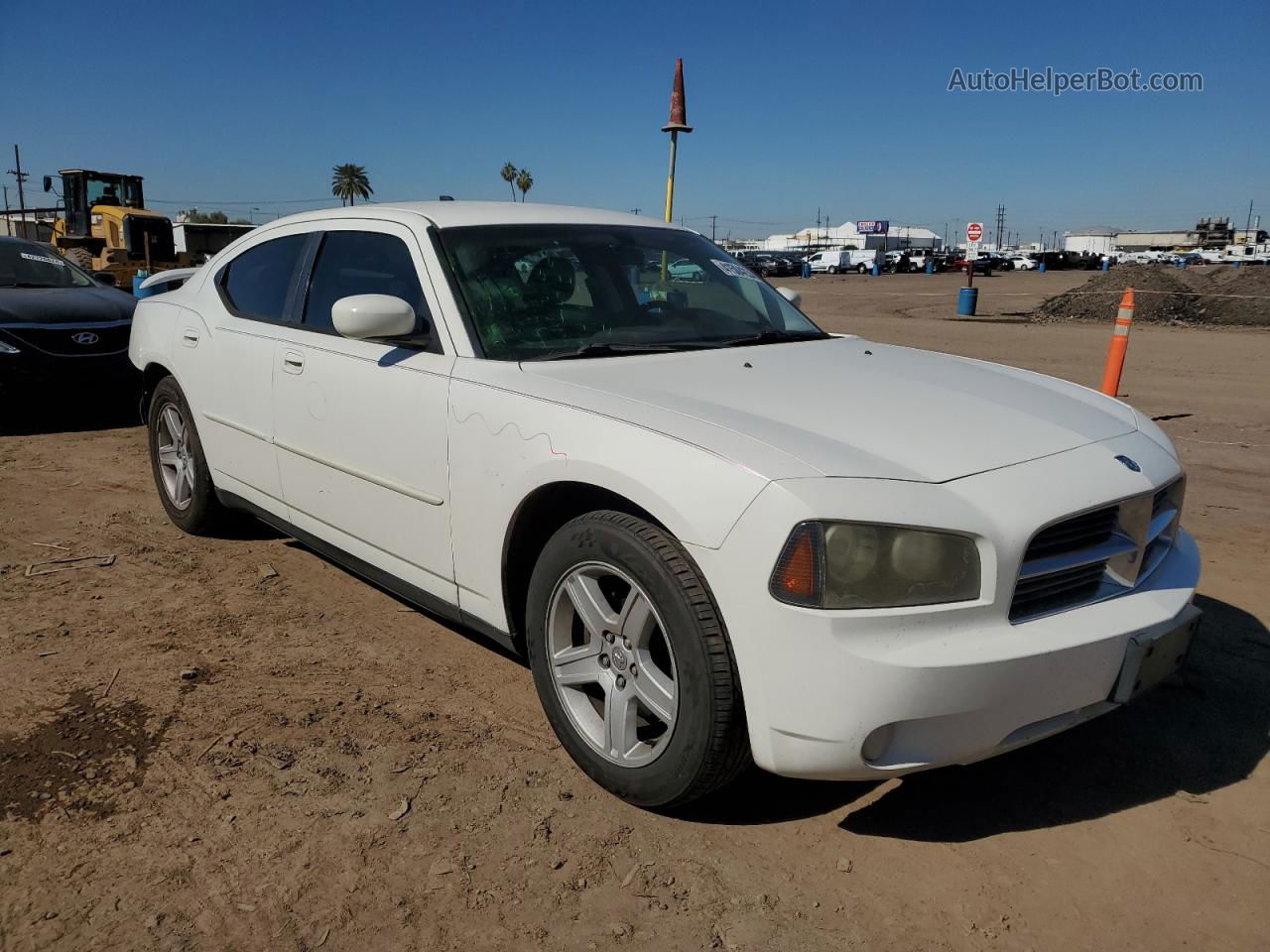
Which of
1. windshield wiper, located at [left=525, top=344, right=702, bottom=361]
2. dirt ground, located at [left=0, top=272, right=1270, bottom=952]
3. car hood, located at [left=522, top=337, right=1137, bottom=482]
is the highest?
windshield wiper, located at [left=525, top=344, right=702, bottom=361]

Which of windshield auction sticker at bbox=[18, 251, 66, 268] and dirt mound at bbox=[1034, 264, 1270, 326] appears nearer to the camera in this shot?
windshield auction sticker at bbox=[18, 251, 66, 268]

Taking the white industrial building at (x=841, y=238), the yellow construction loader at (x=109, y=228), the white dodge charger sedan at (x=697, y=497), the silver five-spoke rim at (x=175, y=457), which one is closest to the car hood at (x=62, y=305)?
the silver five-spoke rim at (x=175, y=457)

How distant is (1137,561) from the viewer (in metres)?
2.62

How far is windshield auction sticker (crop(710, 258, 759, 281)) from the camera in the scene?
407 centimetres

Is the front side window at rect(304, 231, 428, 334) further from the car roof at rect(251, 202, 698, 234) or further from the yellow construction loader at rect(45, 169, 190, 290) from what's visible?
the yellow construction loader at rect(45, 169, 190, 290)

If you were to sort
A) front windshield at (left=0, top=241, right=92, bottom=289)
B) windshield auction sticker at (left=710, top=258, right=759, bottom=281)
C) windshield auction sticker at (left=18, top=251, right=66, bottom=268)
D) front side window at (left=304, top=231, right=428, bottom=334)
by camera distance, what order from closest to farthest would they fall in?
front side window at (left=304, top=231, right=428, bottom=334), windshield auction sticker at (left=710, top=258, right=759, bottom=281), front windshield at (left=0, top=241, right=92, bottom=289), windshield auction sticker at (left=18, top=251, right=66, bottom=268)

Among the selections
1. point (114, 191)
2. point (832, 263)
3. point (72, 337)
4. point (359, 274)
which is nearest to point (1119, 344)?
point (359, 274)

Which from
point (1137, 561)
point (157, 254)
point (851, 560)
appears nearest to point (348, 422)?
point (851, 560)

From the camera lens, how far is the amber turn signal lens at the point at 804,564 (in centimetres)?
219

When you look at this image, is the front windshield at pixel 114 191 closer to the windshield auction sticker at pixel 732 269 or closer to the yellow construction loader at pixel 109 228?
the yellow construction loader at pixel 109 228

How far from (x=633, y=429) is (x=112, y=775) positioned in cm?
183

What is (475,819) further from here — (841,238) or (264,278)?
(841,238)

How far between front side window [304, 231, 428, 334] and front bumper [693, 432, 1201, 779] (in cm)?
165

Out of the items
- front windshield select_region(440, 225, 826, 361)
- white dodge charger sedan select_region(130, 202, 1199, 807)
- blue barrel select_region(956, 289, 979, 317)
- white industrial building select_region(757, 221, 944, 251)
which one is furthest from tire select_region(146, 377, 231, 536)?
white industrial building select_region(757, 221, 944, 251)
